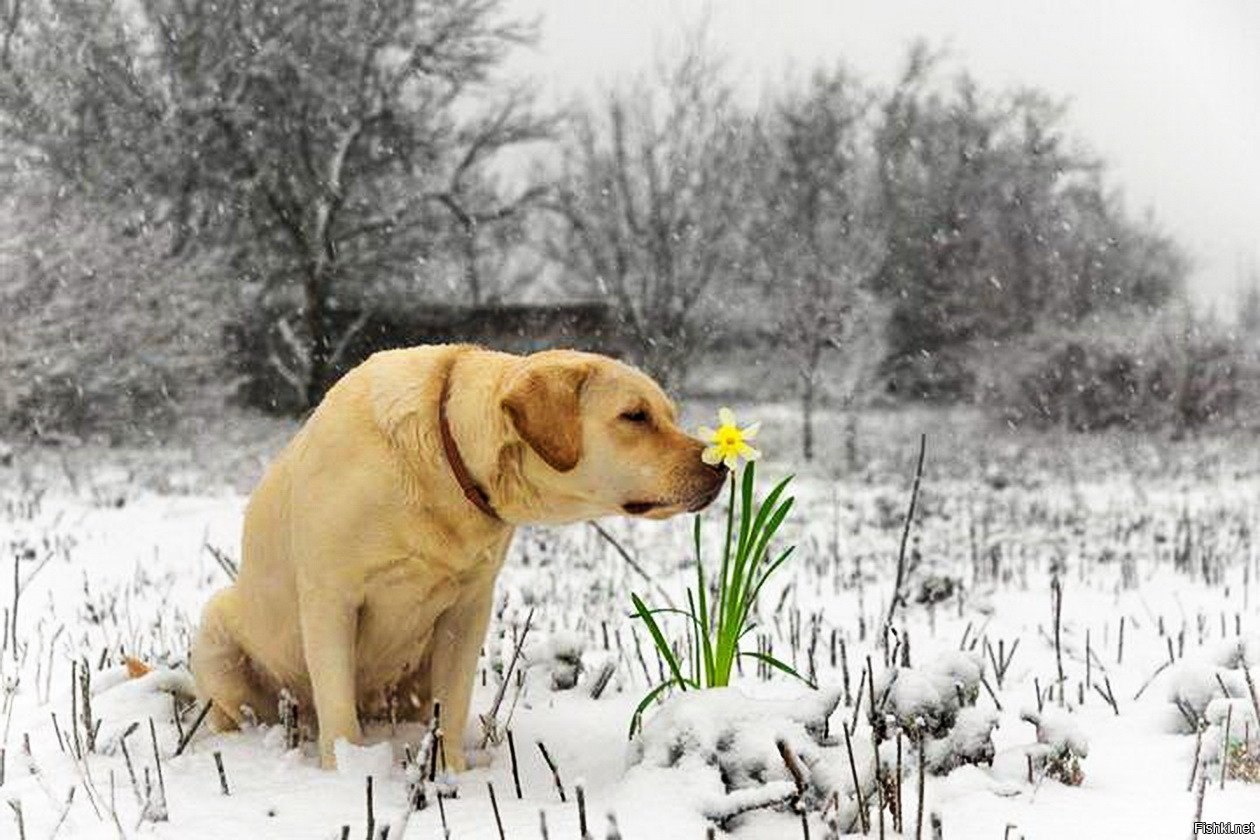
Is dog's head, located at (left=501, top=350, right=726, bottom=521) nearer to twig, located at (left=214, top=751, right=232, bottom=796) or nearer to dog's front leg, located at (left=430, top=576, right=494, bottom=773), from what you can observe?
dog's front leg, located at (left=430, top=576, right=494, bottom=773)

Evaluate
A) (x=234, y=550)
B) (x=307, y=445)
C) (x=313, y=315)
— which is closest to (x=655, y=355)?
(x=313, y=315)

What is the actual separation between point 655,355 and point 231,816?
16711 mm

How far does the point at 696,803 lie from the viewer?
8.60 feet

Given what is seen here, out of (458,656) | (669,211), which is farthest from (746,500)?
(669,211)

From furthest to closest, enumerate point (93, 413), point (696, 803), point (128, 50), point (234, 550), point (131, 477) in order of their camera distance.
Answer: point (128, 50)
point (93, 413)
point (131, 477)
point (234, 550)
point (696, 803)

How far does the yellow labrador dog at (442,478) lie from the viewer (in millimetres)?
3113

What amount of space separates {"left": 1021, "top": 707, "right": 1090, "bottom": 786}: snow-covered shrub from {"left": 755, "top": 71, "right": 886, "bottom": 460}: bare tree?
16261mm

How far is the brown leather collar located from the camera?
3135 millimetres

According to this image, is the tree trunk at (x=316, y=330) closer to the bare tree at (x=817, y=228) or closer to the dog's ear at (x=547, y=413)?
the bare tree at (x=817, y=228)

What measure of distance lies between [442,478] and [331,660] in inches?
22.9

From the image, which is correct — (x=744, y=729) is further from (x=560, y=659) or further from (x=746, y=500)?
(x=560, y=659)

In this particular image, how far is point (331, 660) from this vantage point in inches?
128

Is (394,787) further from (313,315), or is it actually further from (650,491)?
(313,315)

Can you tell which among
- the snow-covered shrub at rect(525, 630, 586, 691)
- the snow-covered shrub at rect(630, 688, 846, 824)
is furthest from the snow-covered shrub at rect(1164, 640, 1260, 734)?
the snow-covered shrub at rect(525, 630, 586, 691)
